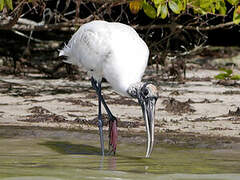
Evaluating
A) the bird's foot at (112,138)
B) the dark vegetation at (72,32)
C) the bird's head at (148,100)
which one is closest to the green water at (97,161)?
the bird's foot at (112,138)

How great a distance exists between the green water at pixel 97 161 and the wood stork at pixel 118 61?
0.26 m

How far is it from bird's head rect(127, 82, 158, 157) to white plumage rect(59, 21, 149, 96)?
23 cm

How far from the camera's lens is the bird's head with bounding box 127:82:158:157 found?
5.93 m

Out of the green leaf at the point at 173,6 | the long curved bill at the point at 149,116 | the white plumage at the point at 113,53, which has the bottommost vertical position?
the long curved bill at the point at 149,116

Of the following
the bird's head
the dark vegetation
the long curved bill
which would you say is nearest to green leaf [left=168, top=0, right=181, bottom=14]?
the dark vegetation

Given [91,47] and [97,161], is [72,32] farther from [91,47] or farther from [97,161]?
[97,161]

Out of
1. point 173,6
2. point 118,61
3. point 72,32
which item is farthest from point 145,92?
point 72,32

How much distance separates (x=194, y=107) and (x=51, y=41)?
6.29 m

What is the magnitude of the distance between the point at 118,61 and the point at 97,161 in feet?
4.08

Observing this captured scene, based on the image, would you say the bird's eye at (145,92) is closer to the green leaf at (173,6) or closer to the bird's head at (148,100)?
the bird's head at (148,100)

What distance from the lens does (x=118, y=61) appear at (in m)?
6.44

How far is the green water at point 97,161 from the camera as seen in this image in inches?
177

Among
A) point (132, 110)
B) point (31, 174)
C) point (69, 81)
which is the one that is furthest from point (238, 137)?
point (69, 81)

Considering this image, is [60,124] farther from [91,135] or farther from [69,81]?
[69,81]
